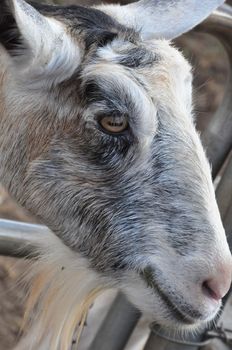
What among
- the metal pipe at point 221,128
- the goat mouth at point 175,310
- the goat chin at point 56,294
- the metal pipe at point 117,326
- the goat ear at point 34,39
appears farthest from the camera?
the metal pipe at point 117,326

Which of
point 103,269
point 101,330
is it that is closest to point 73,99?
point 103,269

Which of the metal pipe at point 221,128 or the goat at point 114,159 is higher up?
the goat at point 114,159

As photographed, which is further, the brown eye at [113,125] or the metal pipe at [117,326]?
the metal pipe at [117,326]

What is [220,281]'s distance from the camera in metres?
2.74

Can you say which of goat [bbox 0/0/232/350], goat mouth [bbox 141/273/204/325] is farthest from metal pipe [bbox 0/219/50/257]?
goat mouth [bbox 141/273/204/325]

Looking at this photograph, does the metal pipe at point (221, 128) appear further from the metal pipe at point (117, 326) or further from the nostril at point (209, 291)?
the nostril at point (209, 291)

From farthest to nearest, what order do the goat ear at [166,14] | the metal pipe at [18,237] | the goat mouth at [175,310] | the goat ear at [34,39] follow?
the goat ear at [166,14] → the metal pipe at [18,237] → the goat mouth at [175,310] → the goat ear at [34,39]

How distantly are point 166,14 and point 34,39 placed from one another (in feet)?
2.74

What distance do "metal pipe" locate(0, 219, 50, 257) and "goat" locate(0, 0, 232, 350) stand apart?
22 centimetres

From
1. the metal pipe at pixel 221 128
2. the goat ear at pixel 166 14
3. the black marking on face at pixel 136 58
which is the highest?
the black marking on face at pixel 136 58

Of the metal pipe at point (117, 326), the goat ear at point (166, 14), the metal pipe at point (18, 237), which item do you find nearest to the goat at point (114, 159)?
the metal pipe at point (18, 237)

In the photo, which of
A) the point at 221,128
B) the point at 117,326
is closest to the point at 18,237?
the point at 117,326

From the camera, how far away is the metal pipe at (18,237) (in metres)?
3.32

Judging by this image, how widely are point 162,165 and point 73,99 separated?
37cm
